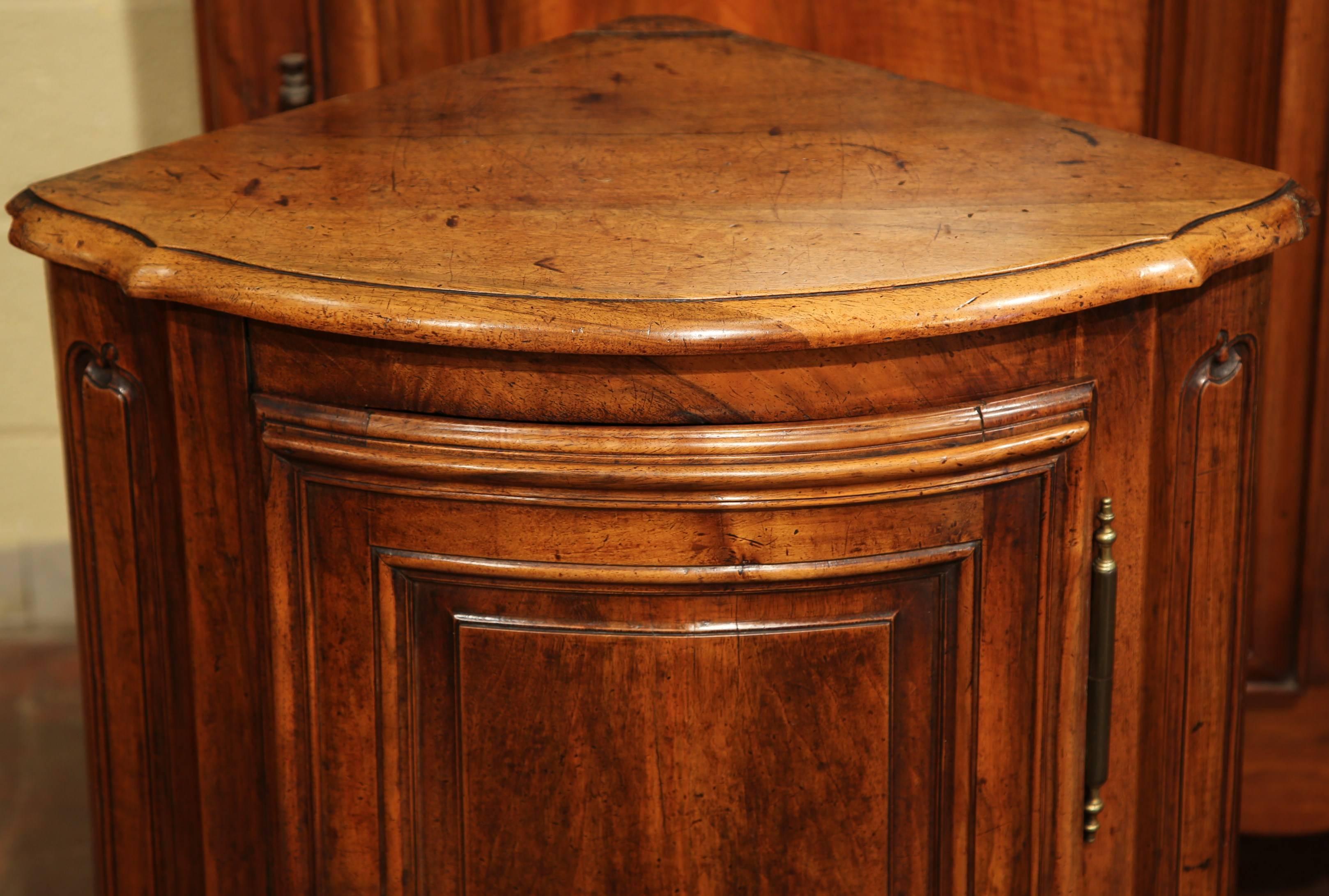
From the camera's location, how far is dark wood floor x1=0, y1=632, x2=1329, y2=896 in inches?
59.0

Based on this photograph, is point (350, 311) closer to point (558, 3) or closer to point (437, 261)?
point (437, 261)

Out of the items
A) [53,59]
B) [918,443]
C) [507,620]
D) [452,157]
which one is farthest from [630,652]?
[53,59]

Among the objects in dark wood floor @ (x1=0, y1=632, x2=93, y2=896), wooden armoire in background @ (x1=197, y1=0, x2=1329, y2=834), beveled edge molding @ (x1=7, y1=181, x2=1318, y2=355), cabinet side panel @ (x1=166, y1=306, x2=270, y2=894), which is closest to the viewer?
beveled edge molding @ (x1=7, y1=181, x2=1318, y2=355)

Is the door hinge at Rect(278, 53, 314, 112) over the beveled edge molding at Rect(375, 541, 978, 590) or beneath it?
over

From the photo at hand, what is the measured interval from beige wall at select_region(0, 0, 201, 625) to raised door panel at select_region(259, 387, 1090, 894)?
3.00ft

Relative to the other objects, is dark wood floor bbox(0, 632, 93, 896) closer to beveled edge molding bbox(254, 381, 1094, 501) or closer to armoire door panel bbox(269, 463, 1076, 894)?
armoire door panel bbox(269, 463, 1076, 894)

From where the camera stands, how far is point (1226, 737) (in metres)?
0.95

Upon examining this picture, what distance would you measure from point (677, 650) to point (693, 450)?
0.11m

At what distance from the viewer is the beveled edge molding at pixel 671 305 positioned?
0.73 m

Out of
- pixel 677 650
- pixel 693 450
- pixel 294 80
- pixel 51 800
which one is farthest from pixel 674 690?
pixel 51 800

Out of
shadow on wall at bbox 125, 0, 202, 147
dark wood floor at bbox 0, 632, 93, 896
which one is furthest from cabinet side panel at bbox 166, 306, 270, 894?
shadow on wall at bbox 125, 0, 202, 147

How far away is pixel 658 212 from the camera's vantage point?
A: 89cm

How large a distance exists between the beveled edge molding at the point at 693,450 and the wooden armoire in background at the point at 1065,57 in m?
0.71

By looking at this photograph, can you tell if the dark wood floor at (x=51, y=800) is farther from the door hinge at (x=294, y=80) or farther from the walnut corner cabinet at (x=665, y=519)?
the door hinge at (x=294, y=80)
